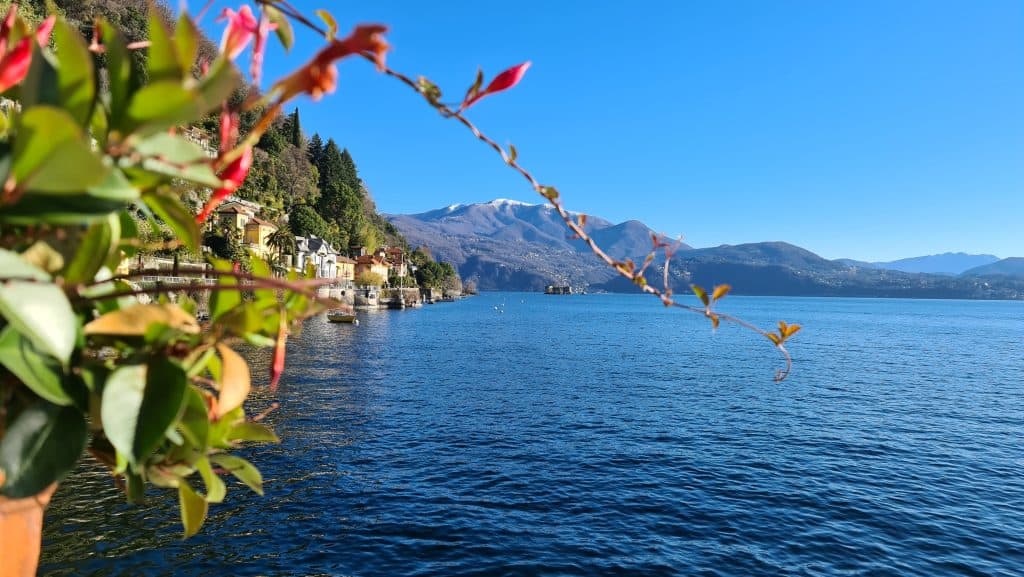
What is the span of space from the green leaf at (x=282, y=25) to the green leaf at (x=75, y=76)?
44 cm

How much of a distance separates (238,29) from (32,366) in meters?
0.75

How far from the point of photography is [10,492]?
3.51 ft

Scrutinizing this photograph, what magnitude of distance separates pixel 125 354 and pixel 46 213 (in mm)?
352

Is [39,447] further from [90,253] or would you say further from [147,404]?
[90,253]

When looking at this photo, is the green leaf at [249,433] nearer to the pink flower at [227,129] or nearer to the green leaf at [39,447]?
the green leaf at [39,447]

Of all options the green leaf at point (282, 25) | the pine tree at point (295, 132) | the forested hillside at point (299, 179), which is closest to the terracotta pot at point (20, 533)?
the green leaf at point (282, 25)

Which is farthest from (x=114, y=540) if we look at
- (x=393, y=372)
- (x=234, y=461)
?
(x=393, y=372)

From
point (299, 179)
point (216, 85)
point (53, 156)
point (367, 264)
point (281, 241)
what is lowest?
point (53, 156)

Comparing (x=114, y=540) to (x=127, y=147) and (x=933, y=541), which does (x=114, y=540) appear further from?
(x=933, y=541)

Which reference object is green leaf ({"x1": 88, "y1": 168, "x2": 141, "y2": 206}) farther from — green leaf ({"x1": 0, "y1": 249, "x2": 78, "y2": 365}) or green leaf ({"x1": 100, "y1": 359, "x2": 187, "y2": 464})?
green leaf ({"x1": 100, "y1": 359, "x2": 187, "y2": 464})

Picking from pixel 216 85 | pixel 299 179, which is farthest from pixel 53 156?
pixel 299 179

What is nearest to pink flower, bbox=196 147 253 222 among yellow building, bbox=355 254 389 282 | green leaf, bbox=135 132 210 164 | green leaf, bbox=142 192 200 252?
green leaf, bbox=142 192 200 252

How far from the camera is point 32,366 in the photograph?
3.25 ft

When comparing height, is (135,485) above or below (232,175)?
below
